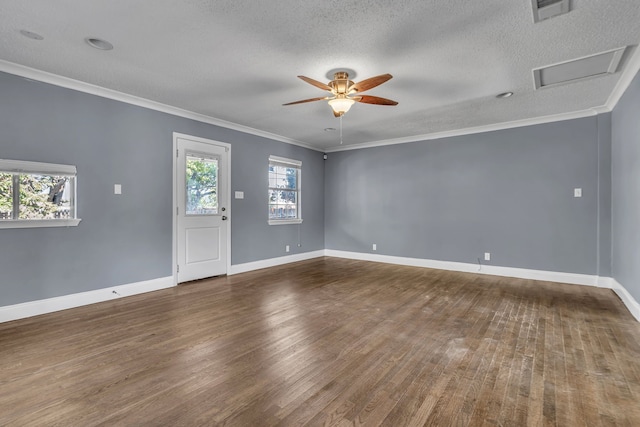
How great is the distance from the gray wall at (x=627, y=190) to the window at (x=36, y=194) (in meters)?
6.09

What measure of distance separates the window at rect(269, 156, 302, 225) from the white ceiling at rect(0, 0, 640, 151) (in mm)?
2042

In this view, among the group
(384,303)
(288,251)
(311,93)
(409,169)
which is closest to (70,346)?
(384,303)

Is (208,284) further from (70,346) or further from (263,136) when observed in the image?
(263,136)

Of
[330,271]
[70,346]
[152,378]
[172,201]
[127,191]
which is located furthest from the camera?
[330,271]

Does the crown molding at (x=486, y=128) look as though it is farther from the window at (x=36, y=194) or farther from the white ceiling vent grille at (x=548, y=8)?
the window at (x=36, y=194)

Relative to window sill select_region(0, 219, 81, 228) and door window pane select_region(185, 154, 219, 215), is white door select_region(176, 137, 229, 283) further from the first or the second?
window sill select_region(0, 219, 81, 228)

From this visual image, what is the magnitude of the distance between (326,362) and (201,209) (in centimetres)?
346

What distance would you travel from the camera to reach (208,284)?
15.2 feet

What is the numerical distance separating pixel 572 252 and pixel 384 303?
3232 millimetres

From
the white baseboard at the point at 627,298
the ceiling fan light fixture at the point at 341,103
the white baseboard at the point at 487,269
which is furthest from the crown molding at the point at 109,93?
the white baseboard at the point at 627,298

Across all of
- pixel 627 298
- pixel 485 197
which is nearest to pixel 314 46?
pixel 485 197

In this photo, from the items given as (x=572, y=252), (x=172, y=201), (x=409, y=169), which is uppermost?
(x=409, y=169)

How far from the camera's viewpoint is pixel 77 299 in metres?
3.58

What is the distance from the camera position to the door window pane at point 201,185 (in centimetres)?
474
